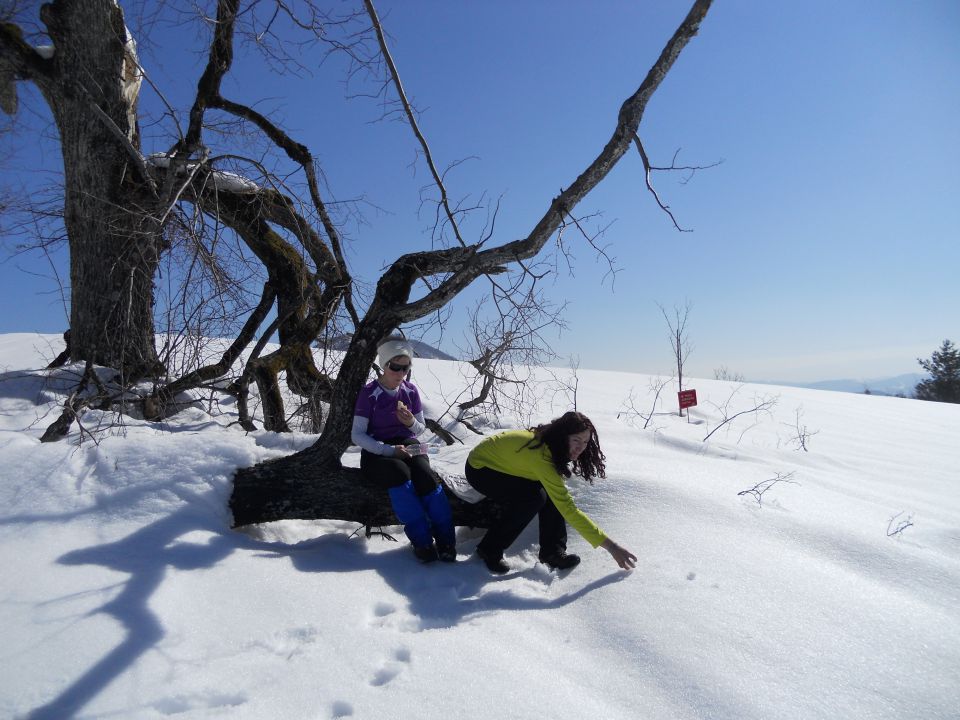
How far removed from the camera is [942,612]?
7.13ft

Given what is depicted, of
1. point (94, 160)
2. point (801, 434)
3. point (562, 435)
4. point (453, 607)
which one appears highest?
point (94, 160)

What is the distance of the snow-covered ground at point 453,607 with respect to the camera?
5.46 ft

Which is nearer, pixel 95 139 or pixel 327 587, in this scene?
pixel 327 587

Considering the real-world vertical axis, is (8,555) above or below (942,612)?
above

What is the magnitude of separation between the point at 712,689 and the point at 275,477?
95.9 inches

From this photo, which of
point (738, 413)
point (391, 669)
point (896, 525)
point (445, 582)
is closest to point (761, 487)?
point (896, 525)

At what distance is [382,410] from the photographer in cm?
323

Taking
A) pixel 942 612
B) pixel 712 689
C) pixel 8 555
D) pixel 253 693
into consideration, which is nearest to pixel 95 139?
pixel 8 555

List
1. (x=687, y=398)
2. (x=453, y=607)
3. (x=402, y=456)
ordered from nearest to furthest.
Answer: (x=453, y=607) < (x=402, y=456) < (x=687, y=398)

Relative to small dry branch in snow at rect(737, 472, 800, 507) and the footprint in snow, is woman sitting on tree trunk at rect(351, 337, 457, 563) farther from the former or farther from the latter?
small dry branch in snow at rect(737, 472, 800, 507)

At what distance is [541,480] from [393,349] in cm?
120

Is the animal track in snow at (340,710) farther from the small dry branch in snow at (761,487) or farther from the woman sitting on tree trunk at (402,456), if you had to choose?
the small dry branch in snow at (761,487)

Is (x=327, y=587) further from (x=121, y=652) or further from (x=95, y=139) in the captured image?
(x=95, y=139)

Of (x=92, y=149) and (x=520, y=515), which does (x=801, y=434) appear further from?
(x=92, y=149)
